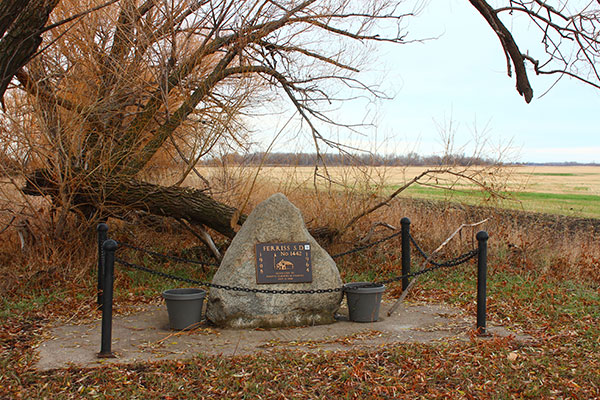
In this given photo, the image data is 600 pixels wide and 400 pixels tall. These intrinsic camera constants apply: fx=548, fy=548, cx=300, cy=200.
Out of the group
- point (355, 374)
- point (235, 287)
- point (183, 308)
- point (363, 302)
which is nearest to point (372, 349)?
point (355, 374)

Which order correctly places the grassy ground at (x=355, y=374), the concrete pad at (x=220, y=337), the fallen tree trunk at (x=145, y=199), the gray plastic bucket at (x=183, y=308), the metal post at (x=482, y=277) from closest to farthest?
the grassy ground at (x=355, y=374) → the concrete pad at (x=220, y=337) → the metal post at (x=482, y=277) → the gray plastic bucket at (x=183, y=308) → the fallen tree trunk at (x=145, y=199)

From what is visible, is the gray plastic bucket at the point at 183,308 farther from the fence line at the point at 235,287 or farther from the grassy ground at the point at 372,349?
the grassy ground at the point at 372,349

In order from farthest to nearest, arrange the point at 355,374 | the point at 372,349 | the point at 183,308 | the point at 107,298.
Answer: the point at 183,308
the point at 372,349
the point at 107,298
the point at 355,374

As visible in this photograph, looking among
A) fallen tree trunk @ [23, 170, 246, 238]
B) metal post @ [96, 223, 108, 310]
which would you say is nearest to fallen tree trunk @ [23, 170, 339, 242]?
fallen tree trunk @ [23, 170, 246, 238]

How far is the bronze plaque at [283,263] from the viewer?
22.5 feet

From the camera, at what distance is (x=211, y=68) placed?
1135cm

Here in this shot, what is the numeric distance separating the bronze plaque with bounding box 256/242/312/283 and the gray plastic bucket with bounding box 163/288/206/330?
2.63ft

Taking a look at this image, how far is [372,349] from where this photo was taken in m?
5.85

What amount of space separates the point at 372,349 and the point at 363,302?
118 cm

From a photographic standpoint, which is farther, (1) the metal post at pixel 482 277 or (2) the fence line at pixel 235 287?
(1) the metal post at pixel 482 277

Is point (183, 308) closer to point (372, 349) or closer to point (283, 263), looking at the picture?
point (283, 263)

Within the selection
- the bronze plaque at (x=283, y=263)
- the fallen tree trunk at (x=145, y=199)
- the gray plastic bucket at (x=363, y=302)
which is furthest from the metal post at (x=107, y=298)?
the fallen tree trunk at (x=145, y=199)

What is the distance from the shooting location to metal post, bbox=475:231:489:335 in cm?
632

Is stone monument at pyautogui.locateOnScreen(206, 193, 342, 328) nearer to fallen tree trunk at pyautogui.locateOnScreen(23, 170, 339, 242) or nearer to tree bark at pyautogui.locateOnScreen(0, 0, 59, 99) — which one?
fallen tree trunk at pyautogui.locateOnScreen(23, 170, 339, 242)
